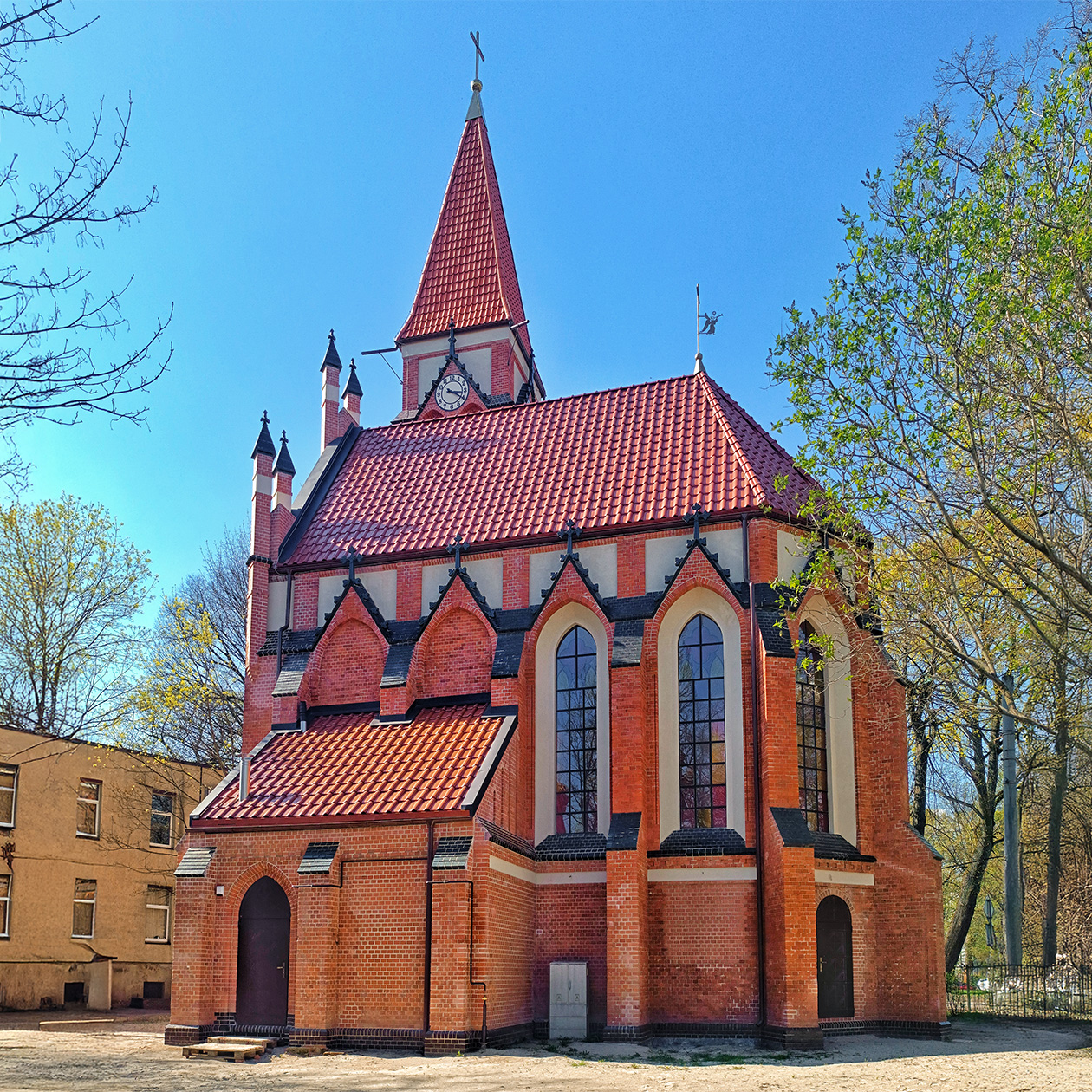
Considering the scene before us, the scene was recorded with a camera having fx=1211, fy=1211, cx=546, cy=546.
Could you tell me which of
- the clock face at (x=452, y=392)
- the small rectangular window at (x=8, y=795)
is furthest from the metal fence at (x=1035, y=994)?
the small rectangular window at (x=8, y=795)

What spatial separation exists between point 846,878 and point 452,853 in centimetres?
702

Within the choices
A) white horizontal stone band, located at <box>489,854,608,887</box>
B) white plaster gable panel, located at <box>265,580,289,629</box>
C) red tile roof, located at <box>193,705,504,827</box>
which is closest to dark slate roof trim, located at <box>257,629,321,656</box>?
white plaster gable panel, located at <box>265,580,289,629</box>

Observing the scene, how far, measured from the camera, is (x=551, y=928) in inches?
837

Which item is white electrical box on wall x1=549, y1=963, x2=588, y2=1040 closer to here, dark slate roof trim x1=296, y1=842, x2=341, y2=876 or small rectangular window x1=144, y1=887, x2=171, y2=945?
dark slate roof trim x1=296, y1=842, x2=341, y2=876

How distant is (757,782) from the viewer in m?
20.8

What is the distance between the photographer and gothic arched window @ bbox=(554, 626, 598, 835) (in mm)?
22062

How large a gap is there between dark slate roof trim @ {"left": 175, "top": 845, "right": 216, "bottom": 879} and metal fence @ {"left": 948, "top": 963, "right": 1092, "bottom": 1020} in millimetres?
15297

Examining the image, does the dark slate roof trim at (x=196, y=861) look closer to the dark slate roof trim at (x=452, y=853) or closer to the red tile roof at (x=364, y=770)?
the red tile roof at (x=364, y=770)

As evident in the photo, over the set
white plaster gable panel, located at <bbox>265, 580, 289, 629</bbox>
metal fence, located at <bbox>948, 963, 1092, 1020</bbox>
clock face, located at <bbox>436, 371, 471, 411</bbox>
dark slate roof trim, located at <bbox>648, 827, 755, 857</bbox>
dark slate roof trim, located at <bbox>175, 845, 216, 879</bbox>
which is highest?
clock face, located at <bbox>436, 371, 471, 411</bbox>

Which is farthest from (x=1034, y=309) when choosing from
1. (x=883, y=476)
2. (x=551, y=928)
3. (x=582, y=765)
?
(x=551, y=928)

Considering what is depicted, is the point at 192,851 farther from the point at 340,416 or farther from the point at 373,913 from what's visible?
the point at 340,416

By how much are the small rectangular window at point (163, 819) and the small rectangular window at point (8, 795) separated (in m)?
5.02

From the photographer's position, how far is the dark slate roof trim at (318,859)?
774 inches

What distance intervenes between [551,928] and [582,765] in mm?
2924
